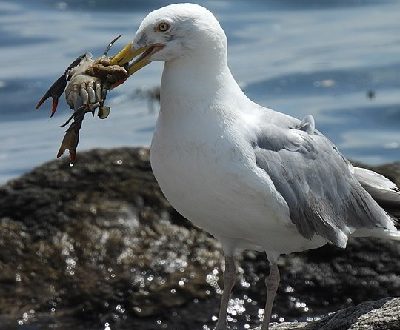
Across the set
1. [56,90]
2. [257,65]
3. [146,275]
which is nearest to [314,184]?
[56,90]

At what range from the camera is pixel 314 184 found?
8.82 m

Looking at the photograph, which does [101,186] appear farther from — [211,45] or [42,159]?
[42,159]

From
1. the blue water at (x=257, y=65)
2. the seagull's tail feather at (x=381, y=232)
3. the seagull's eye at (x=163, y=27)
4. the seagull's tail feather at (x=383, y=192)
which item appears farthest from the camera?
the blue water at (x=257, y=65)

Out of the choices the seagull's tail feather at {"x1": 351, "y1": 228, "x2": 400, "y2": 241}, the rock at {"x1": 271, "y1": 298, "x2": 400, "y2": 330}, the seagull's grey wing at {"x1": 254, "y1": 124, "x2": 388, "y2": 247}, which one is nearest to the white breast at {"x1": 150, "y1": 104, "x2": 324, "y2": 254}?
the seagull's grey wing at {"x1": 254, "y1": 124, "x2": 388, "y2": 247}

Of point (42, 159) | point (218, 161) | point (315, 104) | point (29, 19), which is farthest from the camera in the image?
point (29, 19)

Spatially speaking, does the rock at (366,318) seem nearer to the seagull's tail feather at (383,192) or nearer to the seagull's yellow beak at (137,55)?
the seagull's tail feather at (383,192)

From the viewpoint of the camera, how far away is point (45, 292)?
10.7 metres

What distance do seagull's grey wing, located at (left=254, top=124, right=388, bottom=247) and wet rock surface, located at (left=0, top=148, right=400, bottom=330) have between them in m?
1.54

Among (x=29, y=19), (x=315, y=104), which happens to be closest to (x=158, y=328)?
(x=315, y=104)

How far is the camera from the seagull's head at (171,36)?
8.31 m

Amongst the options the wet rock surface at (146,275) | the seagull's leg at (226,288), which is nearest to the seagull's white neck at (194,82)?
the seagull's leg at (226,288)

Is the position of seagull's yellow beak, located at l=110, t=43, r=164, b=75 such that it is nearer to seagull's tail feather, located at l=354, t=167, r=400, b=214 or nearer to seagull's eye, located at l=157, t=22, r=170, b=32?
seagull's eye, located at l=157, t=22, r=170, b=32

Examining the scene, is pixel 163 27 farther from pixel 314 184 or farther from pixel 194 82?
pixel 314 184

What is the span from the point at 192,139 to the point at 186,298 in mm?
2727
